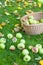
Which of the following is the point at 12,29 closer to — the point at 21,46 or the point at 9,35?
the point at 9,35

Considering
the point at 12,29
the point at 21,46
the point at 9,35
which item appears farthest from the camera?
the point at 12,29

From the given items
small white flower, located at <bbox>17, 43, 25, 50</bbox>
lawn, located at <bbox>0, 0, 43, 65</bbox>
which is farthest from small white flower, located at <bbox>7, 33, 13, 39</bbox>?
small white flower, located at <bbox>17, 43, 25, 50</bbox>

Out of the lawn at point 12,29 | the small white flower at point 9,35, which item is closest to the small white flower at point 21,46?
the lawn at point 12,29

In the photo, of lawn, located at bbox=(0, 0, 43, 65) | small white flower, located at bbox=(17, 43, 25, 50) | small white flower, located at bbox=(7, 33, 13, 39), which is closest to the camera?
lawn, located at bbox=(0, 0, 43, 65)

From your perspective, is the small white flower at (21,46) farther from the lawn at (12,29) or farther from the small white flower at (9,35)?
the small white flower at (9,35)

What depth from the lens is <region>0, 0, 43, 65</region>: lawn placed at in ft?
11.3

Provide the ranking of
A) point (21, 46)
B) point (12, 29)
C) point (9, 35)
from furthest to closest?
point (12, 29), point (9, 35), point (21, 46)

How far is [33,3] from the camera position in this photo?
5496 mm

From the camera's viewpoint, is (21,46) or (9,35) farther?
(9,35)

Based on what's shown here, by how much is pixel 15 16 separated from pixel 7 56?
1.47 metres

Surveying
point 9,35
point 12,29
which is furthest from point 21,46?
point 12,29

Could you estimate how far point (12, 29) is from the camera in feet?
14.1

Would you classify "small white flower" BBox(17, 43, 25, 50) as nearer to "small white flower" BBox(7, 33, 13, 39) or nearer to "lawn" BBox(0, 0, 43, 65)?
"lawn" BBox(0, 0, 43, 65)

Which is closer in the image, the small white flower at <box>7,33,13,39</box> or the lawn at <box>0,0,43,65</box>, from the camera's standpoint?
the lawn at <box>0,0,43,65</box>
